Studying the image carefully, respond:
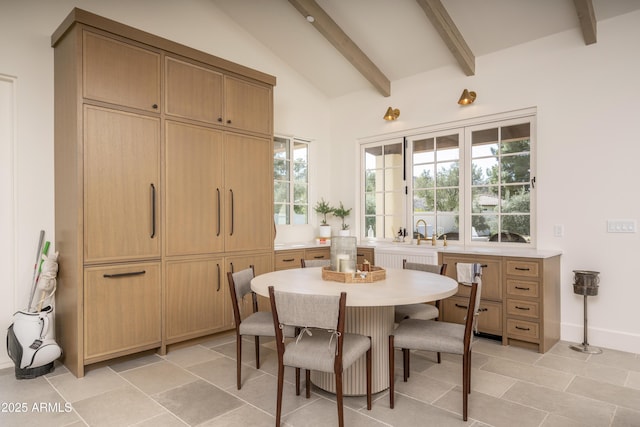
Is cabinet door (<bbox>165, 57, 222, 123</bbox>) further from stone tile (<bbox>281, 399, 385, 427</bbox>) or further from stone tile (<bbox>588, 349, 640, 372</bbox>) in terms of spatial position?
stone tile (<bbox>588, 349, 640, 372</bbox>)

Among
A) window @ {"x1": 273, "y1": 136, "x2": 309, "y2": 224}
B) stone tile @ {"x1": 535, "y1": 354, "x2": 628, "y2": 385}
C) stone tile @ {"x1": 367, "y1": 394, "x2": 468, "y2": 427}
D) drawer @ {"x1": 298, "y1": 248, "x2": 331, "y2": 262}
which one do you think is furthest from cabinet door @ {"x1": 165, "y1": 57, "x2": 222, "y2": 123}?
stone tile @ {"x1": 535, "y1": 354, "x2": 628, "y2": 385}

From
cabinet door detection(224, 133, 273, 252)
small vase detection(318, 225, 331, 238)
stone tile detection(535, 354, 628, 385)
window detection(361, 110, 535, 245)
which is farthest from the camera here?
small vase detection(318, 225, 331, 238)

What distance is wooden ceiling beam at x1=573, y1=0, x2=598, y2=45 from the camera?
3312 millimetres

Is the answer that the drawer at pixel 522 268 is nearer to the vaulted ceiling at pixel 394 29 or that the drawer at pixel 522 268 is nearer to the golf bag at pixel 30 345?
the vaulted ceiling at pixel 394 29

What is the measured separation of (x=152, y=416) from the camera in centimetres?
236

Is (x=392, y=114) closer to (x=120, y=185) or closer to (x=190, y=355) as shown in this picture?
(x=120, y=185)

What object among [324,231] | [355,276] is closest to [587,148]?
[355,276]

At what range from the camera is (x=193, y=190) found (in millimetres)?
3559

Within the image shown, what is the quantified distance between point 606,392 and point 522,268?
1.17 meters

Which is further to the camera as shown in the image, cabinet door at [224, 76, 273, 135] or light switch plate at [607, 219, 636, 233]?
cabinet door at [224, 76, 273, 135]

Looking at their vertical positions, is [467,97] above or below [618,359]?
above

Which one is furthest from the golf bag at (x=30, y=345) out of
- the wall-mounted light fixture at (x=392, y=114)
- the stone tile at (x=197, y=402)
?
the wall-mounted light fixture at (x=392, y=114)

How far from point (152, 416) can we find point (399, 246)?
322cm

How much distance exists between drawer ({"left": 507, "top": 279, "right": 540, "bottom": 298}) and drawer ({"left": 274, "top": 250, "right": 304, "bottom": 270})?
7.30 ft
